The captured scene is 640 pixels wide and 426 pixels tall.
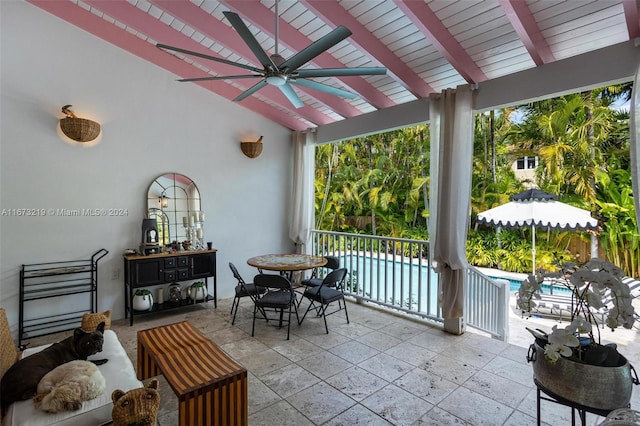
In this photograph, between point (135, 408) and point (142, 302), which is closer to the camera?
point (135, 408)

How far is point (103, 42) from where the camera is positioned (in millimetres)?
3871

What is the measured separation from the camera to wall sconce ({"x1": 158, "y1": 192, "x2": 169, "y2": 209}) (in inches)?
169

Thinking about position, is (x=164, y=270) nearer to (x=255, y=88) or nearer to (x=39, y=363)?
(x=39, y=363)

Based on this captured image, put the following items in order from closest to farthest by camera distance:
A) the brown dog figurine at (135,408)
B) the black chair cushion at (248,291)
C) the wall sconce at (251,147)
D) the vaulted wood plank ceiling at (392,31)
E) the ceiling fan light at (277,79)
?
the brown dog figurine at (135,408), the ceiling fan light at (277,79), the vaulted wood plank ceiling at (392,31), the black chair cushion at (248,291), the wall sconce at (251,147)

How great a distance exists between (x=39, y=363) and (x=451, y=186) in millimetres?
3593

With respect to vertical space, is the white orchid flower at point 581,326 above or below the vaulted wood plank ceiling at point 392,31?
below

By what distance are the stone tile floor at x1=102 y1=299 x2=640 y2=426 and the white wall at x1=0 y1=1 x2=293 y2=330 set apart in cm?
117

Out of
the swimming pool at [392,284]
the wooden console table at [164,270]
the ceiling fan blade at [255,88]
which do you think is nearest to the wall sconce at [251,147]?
the wooden console table at [164,270]

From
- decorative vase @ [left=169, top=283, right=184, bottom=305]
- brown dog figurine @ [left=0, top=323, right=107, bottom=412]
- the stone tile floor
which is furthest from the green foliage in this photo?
brown dog figurine @ [left=0, top=323, right=107, bottom=412]

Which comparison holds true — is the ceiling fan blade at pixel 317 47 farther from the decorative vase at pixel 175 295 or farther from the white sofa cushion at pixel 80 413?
the decorative vase at pixel 175 295

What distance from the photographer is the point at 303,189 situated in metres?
5.47

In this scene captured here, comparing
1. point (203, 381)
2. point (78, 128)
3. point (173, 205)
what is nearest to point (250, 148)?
point (173, 205)

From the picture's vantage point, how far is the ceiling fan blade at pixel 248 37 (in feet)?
6.09

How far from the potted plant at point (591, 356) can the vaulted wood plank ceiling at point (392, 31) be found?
2119 millimetres
